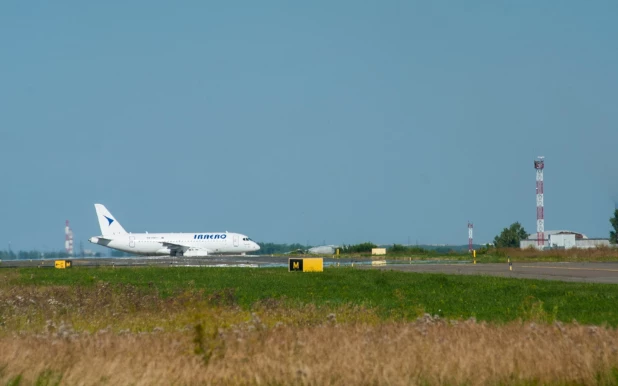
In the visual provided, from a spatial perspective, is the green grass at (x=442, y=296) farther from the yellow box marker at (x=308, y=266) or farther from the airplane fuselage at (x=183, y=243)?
the airplane fuselage at (x=183, y=243)

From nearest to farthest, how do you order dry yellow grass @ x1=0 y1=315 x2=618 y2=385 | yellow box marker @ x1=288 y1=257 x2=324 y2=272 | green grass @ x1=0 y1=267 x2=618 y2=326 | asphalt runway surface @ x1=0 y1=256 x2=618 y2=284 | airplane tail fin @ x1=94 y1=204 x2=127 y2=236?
dry yellow grass @ x1=0 y1=315 x2=618 y2=385, green grass @ x1=0 y1=267 x2=618 y2=326, asphalt runway surface @ x1=0 y1=256 x2=618 y2=284, yellow box marker @ x1=288 y1=257 x2=324 y2=272, airplane tail fin @ x1=94 y1=204 x2=127 y2=236

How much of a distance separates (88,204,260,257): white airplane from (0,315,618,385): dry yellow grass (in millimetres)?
75647

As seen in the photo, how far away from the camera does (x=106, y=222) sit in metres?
92.1

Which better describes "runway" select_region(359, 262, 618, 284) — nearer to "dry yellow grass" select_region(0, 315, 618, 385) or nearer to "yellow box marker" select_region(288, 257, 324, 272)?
"yellow box marker" select_region(288, 257, 324, 272)

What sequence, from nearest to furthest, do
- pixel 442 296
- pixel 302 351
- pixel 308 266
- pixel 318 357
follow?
1. pixel 318 357
2. pixel 302 351
3. pixel 442 296
4. pixel 308 266

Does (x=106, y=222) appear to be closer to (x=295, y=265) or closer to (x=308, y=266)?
(x=295, y=265)

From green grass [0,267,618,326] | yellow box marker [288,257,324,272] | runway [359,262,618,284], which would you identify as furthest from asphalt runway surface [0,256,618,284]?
green grass [0,267,618,326]

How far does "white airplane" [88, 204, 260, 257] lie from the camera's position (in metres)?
88.6

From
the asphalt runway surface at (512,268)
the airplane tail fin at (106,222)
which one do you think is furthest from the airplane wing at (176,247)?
the asphalt runway surface at (512,268)

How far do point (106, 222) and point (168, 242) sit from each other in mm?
8394

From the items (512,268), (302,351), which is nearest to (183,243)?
(512,268)

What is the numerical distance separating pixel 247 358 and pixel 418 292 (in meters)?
16.5

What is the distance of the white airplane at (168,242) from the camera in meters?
88.6

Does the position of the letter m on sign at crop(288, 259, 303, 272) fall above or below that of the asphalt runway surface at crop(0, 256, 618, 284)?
above
